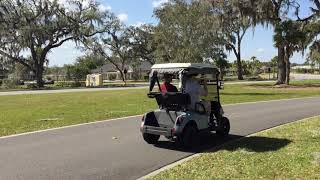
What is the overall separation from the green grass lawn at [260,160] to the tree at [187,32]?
26.0 meters

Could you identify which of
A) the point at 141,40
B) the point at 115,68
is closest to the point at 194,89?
the point at 141,40

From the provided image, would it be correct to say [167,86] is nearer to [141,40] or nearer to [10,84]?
[10,84]

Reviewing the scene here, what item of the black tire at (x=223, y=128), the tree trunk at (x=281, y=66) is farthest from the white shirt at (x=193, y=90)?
the tree trunk at (x=281, y=66)

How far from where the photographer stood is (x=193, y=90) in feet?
41.2

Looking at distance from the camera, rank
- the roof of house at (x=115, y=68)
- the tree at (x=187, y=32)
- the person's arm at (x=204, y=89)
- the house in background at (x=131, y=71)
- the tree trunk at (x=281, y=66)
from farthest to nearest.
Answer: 1. the roof of house at (x=115, y=68)
2. the house in background at (x=131, y=71)
3. the tree trunk at (x=281, y=66)
4. the tree at (x=187, y=32)
5. the person's arm at (x=204, y=89)

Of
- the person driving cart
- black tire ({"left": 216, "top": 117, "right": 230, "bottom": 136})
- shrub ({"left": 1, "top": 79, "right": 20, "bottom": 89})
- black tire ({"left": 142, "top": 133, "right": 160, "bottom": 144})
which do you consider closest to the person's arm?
the person driving cart

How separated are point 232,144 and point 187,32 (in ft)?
91.6

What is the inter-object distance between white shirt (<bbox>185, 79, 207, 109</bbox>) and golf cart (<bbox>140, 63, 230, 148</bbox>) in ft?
0.28

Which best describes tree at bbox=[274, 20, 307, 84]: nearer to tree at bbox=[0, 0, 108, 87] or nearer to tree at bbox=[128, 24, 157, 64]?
tree at bbox=[0, 0, 108, 87]

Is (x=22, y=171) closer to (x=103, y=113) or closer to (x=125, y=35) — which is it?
(x=103, y=113)

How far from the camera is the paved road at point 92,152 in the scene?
974 cm

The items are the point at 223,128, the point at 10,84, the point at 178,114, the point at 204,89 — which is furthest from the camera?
the point at 10,84

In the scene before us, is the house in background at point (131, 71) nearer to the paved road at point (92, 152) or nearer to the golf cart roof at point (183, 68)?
the paved road at point (92, 152)

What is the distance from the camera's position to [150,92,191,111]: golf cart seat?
1235cm
